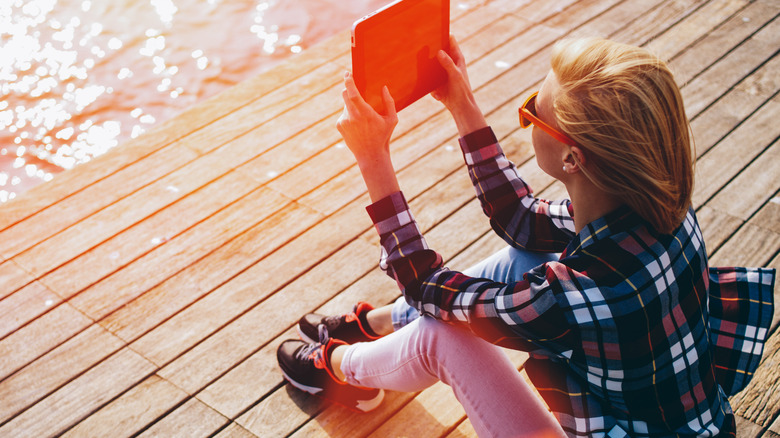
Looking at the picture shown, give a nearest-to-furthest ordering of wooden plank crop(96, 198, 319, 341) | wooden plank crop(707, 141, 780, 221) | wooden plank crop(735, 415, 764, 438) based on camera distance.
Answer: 1. wooden plank crop(735, 415, 764, 438)
2. wooden plank crop(96, 198, 319, 341)
3. wooden plank crop(707, 141, 780, 221)

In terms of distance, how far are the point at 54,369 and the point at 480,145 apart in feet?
4.12

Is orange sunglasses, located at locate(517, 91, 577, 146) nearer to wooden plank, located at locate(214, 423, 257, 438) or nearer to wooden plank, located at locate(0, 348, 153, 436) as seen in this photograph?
wooden plank, located at locate(214, 423, 257, 438)

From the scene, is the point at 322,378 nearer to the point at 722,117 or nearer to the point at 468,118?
the point at 468,118

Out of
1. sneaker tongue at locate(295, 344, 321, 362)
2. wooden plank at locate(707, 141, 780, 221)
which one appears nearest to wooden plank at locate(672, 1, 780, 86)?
wooden plank at locate(707, 141, 780, 221)

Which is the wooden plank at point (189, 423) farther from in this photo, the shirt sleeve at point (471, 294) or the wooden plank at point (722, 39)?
the wooden plank at point (722, 39)

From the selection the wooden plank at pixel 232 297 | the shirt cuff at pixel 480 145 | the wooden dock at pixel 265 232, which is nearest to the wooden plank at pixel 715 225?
the wooden dock at pixel 265 232

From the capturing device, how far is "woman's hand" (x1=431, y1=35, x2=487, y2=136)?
1.34 meters

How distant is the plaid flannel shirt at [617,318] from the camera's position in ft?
3.37

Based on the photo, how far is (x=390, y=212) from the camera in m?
1.25

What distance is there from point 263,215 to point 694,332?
1.51 m

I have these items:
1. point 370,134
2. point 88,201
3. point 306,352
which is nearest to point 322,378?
point 306,352

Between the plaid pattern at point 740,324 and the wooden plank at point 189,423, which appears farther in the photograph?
the wooden plank at point 189,423

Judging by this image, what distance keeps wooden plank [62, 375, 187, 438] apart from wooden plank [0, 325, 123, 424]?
16cm

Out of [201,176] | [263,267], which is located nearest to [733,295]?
[263,267]
